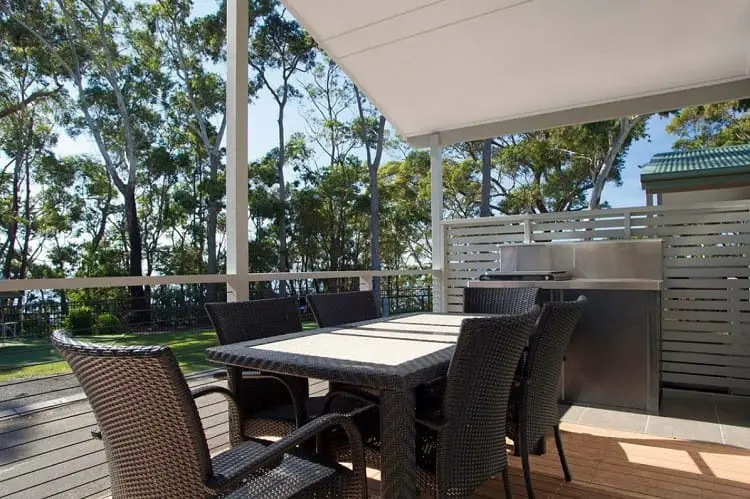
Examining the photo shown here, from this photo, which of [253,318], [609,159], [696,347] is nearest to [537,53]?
[696,347]

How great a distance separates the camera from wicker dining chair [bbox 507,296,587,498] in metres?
2.00

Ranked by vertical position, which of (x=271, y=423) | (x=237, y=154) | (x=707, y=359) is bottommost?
(x=707, y=359)

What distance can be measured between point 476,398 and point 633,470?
1584mm

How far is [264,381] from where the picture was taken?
233cm

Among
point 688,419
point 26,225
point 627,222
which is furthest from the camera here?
point 26,225

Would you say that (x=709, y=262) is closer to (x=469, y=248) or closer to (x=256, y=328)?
(x=469, y=248)

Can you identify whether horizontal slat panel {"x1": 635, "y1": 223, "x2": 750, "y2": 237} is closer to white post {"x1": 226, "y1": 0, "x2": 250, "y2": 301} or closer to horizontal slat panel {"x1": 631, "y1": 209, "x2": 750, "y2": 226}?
horizontal slat panel {"x1": 631, "y1": 209, "x2": 750, "y2": 226}

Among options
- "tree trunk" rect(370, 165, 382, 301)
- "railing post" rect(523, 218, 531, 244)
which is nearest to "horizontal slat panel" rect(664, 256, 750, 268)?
"railing post" rect(523, 218, 531, 244)

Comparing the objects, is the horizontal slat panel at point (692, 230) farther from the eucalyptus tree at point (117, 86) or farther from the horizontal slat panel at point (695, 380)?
the eucalyptus tree at point (117, 86)

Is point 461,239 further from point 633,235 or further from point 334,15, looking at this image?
→ point 334,15

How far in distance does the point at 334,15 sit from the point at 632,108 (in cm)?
265

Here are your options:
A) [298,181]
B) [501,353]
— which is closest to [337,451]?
[501,353]

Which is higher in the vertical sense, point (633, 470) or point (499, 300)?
point (499, 300)

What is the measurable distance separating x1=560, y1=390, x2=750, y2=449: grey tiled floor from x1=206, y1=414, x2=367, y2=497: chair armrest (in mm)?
2452
